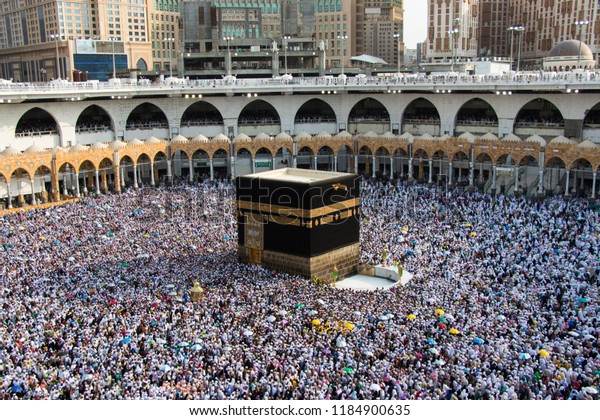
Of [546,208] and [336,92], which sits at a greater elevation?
[336,92]

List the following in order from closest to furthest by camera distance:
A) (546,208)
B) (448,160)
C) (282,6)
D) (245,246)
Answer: (245,246), (546,208), (448,160), (282,6)

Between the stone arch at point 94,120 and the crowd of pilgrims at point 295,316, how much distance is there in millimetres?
17758

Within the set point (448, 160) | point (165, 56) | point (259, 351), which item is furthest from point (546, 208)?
point (165, 56)

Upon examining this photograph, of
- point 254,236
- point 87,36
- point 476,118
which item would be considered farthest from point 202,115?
point 87,36

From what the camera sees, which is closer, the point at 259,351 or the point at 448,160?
the point at 259,351

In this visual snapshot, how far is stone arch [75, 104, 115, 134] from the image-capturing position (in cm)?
4959

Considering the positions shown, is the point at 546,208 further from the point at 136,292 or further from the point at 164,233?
the point at 136,292

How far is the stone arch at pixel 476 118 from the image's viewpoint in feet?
159

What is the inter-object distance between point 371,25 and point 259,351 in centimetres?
13276

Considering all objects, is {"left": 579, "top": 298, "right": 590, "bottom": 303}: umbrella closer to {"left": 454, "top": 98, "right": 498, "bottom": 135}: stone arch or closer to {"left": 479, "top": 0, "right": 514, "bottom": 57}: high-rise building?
{"left": 454, "top": 98, "right": 498, "bottom": 135}: stone arch

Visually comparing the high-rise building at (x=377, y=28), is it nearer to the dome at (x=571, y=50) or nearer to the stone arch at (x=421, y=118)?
the dome at (x=571, y=50)

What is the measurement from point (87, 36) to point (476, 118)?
8025 cm

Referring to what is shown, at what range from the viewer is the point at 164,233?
104 ft

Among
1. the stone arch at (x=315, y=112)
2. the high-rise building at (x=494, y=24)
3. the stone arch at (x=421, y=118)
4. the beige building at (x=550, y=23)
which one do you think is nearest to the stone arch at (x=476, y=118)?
the stone arch at (x=421, y=118)
